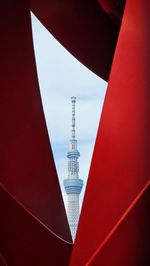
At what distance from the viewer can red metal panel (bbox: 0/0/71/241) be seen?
24.4 ft

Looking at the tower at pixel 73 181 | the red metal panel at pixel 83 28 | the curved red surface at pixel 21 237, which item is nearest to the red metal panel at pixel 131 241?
the curved red surface at pixel 21 237

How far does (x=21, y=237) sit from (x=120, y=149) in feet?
6.05

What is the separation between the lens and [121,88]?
6035 millimetres

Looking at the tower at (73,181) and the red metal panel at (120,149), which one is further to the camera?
the tower at (73,181)

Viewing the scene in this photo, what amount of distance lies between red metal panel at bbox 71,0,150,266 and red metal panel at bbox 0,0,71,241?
1634mm

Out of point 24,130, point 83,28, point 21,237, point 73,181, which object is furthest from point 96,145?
point 73,181

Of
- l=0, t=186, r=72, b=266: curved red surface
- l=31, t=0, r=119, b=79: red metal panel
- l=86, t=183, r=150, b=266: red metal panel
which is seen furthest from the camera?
l=31, t=0, r=119, b=79: red metal panel

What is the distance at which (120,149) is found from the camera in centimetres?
589

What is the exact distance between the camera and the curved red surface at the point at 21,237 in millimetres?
6770

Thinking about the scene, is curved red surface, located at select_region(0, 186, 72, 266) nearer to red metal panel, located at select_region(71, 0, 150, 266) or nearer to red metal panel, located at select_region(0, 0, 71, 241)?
red metal panel, located at select_region(0, 0, 71, 241)

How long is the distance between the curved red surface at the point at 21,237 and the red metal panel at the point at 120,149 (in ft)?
3.33

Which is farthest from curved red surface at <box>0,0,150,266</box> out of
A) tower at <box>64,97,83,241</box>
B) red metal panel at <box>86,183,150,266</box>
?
tower at <box>64,97,83,241</box>

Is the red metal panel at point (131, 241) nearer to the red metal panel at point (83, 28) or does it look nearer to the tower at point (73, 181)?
the red metal panel at point (83, 28)

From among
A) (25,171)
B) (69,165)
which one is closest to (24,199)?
(25,171)
